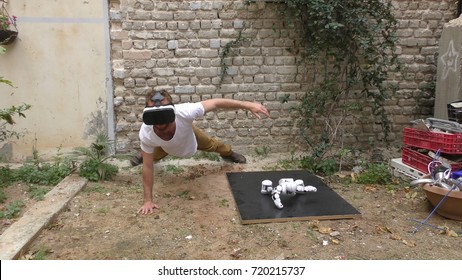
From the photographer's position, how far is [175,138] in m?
3.81

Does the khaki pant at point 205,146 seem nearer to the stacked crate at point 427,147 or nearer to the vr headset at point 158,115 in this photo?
the vr headset at point 158,115

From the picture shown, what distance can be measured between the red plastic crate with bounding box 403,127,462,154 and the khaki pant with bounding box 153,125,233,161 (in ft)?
7.59

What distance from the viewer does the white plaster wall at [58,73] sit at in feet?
16.2

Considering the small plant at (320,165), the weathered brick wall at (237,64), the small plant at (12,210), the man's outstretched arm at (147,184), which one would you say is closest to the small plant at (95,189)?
the small plant at (12,210)

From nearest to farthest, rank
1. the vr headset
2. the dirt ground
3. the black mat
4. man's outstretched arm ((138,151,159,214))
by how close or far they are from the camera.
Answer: the dirt ground < the vr headset < the black mat < man's outstretched arm ((138,151,159,214))

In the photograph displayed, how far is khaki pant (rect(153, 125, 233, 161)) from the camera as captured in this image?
4.54m

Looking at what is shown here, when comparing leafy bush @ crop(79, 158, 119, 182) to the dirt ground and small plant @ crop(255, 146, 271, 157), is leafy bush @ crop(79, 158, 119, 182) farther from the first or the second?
small plant @ crop(255, 146, 271, 157)

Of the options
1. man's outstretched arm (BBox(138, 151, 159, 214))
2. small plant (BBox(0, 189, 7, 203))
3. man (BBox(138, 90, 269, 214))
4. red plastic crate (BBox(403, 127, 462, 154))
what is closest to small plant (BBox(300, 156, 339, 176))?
red plastic crate (BBox(403, 127, 462, 154))

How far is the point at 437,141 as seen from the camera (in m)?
4.00

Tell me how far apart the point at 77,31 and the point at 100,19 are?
0.35m

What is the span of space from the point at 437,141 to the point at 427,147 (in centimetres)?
16

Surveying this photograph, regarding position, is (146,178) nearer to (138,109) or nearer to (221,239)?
(221,239)

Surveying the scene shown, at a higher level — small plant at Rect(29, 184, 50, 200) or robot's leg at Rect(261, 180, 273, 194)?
robot's leg at Rect(261, 180, 273, 194)

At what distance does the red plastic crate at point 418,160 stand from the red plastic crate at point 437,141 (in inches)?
3.6
